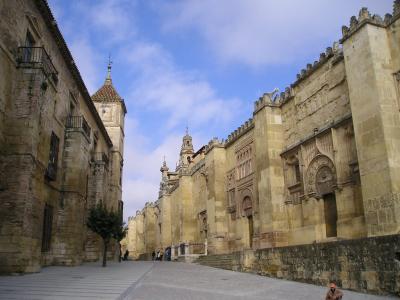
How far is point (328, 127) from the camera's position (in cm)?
1536

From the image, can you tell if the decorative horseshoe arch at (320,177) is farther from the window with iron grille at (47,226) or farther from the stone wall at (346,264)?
the window with iron grille at (47,226)

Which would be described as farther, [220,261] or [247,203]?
[247,203]

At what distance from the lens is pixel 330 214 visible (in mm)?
15516

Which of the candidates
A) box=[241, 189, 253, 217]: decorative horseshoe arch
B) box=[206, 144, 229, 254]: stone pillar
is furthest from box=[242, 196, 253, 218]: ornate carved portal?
box=[206, 144, 229, 254]: stone pillar

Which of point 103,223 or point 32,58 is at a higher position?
point 32,58

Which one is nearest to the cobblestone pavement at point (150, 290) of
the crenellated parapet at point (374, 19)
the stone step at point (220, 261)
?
the stone step at point (220, 261)

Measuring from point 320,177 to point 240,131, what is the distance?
8340 millimetres

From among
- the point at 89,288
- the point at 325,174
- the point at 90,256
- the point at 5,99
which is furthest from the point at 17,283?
the point at 90,256

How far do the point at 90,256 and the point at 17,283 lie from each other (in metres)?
14.3

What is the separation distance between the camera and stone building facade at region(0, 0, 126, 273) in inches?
438

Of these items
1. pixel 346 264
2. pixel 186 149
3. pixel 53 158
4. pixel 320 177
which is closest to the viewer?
pixel 346 264

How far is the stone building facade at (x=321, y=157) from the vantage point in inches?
472

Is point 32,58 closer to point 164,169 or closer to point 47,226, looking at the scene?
point 47,226

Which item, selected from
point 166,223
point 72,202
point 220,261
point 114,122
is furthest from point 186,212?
point 72,202
